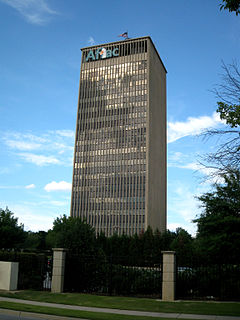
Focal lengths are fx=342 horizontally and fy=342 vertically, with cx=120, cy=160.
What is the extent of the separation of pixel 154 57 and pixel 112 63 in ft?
52.4

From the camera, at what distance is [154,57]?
129 m

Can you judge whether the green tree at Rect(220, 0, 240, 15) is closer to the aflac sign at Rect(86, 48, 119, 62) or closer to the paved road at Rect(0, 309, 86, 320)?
the paved road at Rect(0, 309, 86, 320)

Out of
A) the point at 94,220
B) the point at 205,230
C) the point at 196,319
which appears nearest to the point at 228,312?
the point at 196,319

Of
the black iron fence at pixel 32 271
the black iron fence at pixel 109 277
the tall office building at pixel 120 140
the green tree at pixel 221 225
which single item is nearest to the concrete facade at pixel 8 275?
the black iron fence at pixel 32 271

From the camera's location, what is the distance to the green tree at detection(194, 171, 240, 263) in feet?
85.6

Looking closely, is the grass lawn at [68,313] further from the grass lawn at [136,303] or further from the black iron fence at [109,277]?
the black iron fence at [109,277]

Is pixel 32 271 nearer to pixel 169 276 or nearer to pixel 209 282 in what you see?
pixel 169 276

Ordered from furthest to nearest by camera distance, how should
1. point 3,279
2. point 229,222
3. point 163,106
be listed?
1. point 163,106
2. point 229,222
3. point 3,279

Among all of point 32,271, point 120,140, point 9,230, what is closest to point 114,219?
point 120,140

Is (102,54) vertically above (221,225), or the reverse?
(102,54)

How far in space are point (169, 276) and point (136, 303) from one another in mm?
2391

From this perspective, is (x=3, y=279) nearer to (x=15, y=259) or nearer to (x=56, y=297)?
(x=15, y=259)

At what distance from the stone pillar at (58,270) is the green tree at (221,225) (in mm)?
12300

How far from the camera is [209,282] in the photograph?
57.0ft
